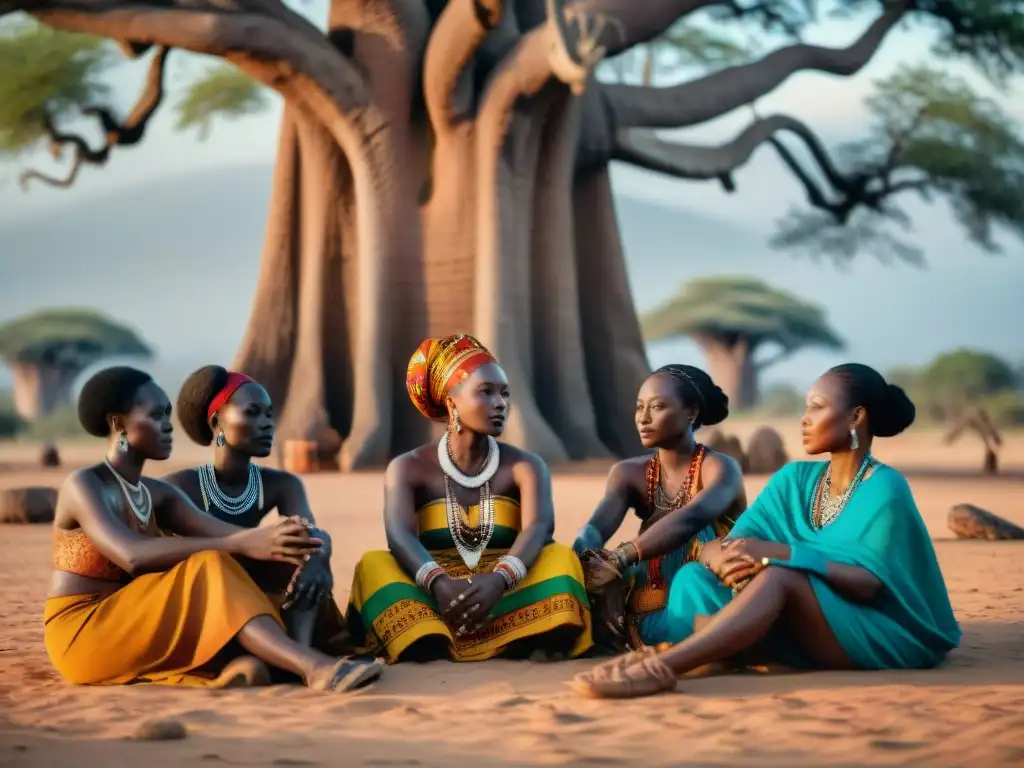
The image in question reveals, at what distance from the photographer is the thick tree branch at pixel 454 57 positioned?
14375 millimetres

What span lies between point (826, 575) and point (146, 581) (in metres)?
2.33

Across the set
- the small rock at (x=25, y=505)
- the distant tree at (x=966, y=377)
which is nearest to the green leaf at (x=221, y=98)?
the small rock at (x=25, y=505)

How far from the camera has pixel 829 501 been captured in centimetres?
505

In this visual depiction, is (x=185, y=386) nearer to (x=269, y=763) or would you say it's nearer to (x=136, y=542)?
(x=136, y=542)

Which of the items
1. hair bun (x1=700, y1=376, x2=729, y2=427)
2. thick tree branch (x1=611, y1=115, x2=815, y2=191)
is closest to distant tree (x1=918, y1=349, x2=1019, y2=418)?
thick tree branch (x1=611, y1=115, x2=815, y2=191)

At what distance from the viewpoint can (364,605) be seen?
208 inches

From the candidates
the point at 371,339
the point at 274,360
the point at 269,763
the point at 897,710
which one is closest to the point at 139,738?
the point at 269,763

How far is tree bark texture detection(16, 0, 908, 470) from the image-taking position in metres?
15.2

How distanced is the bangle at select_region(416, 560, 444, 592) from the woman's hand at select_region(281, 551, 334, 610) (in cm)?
34

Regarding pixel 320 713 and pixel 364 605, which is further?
pixel 364 605

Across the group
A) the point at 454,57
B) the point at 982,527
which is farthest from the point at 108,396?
the point at 454,57

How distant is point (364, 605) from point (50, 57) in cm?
1925

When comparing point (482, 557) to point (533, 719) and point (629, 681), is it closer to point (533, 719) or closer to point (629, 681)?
point (629, 681)

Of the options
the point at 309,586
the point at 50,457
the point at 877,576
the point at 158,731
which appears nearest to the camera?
the point at 158,731
